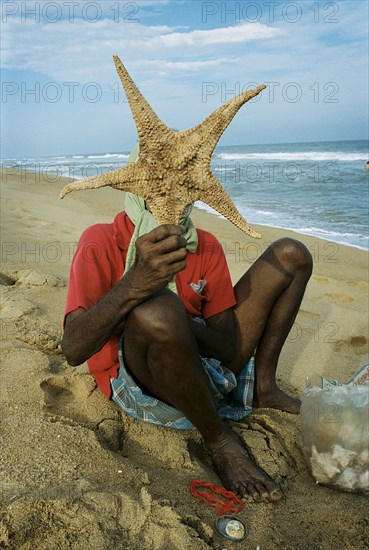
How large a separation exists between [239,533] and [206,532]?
0.40 feet

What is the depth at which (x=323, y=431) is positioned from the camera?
215 cm

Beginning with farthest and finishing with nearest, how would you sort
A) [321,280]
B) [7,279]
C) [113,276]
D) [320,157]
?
[320,157] < [321,280] < [7,279] < [113,276]

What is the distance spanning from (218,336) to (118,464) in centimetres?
80

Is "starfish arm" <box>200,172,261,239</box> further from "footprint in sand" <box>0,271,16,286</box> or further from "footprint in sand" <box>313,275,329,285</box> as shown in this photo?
"footprint in sand" <box>313,275,329,285</box>

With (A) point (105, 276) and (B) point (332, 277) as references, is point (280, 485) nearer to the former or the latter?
(A) point (105, 276)

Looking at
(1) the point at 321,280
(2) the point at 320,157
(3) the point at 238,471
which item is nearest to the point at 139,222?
(3) the point at 238,471

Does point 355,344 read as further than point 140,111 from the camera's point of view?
Yes

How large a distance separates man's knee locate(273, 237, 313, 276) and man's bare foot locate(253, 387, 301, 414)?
2.30 feet

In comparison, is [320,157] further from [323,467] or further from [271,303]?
[323,467]

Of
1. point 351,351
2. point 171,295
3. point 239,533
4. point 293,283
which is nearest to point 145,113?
point 171,295

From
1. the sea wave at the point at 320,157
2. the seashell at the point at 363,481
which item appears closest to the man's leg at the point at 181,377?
the seashell at the point at 363,481

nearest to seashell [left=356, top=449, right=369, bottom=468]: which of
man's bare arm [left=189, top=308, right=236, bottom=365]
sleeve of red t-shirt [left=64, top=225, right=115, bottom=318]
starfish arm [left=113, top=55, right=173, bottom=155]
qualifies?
man's bare arm [left=189, top=308, right=236, bottom=365]

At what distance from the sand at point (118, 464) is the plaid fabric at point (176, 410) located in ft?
0.24

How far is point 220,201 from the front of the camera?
2.11m
